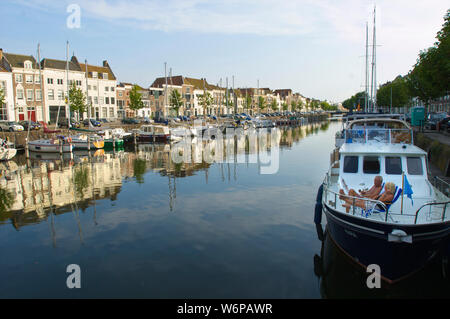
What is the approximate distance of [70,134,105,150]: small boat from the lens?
43.5 metres

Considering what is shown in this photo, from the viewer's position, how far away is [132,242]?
44.6ft

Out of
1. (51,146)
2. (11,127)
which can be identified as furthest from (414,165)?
(11,127)

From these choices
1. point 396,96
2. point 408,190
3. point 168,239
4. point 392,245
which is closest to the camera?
point 392,245

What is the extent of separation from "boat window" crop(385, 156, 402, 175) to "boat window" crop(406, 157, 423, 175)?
0.30 metres

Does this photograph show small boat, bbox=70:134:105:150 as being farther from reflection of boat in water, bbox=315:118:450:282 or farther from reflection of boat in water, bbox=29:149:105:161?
reflection of boat in water, bbox=315:118:450:282

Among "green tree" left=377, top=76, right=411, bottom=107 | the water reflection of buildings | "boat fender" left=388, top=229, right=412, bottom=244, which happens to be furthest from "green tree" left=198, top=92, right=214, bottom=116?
"boat fender" left=388, top=229, right=412, bottom=244

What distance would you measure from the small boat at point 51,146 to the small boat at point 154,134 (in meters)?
14.0

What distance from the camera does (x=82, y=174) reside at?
28.0 metres

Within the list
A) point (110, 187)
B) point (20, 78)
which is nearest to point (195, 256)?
point (110, 187)

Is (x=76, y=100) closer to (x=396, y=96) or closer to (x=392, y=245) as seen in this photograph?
(x=392, y=245)

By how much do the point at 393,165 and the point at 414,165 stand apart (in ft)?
2.30

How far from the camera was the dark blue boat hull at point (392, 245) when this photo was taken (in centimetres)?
971

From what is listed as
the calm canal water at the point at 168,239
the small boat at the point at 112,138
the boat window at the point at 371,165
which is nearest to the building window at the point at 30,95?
the small boat at the point at 112,138
